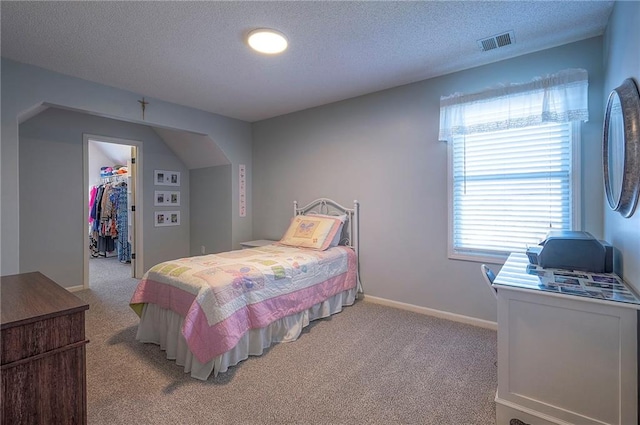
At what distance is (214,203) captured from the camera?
4758 millimetres

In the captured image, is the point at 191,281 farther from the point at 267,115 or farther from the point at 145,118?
the point at 267,115

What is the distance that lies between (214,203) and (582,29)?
15.0 ft

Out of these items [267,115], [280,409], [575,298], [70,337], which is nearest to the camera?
[70,337]

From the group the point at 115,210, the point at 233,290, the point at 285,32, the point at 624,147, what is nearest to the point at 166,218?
the point at 115,210

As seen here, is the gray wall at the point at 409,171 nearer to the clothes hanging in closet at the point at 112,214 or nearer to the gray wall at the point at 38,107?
the gray wall at the point at 38,107

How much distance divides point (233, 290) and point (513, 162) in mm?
2551

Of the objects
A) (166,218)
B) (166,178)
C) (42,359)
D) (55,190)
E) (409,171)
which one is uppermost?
(166,178)

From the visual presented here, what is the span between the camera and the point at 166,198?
500cm

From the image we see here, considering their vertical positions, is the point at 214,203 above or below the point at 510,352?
above

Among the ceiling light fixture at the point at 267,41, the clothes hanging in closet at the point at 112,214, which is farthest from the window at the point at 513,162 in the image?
the clothes hanging in closet at the point at 112,214

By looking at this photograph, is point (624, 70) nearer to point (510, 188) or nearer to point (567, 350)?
point (510, 188)

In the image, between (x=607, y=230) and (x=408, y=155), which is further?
(x=408, y=155)

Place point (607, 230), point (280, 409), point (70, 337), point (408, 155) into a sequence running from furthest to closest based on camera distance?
point (408, 155), point (607, 230), point (280, 409), point (70, 337)

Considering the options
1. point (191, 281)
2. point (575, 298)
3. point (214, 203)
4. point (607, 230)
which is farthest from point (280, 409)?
point (214, 203)
